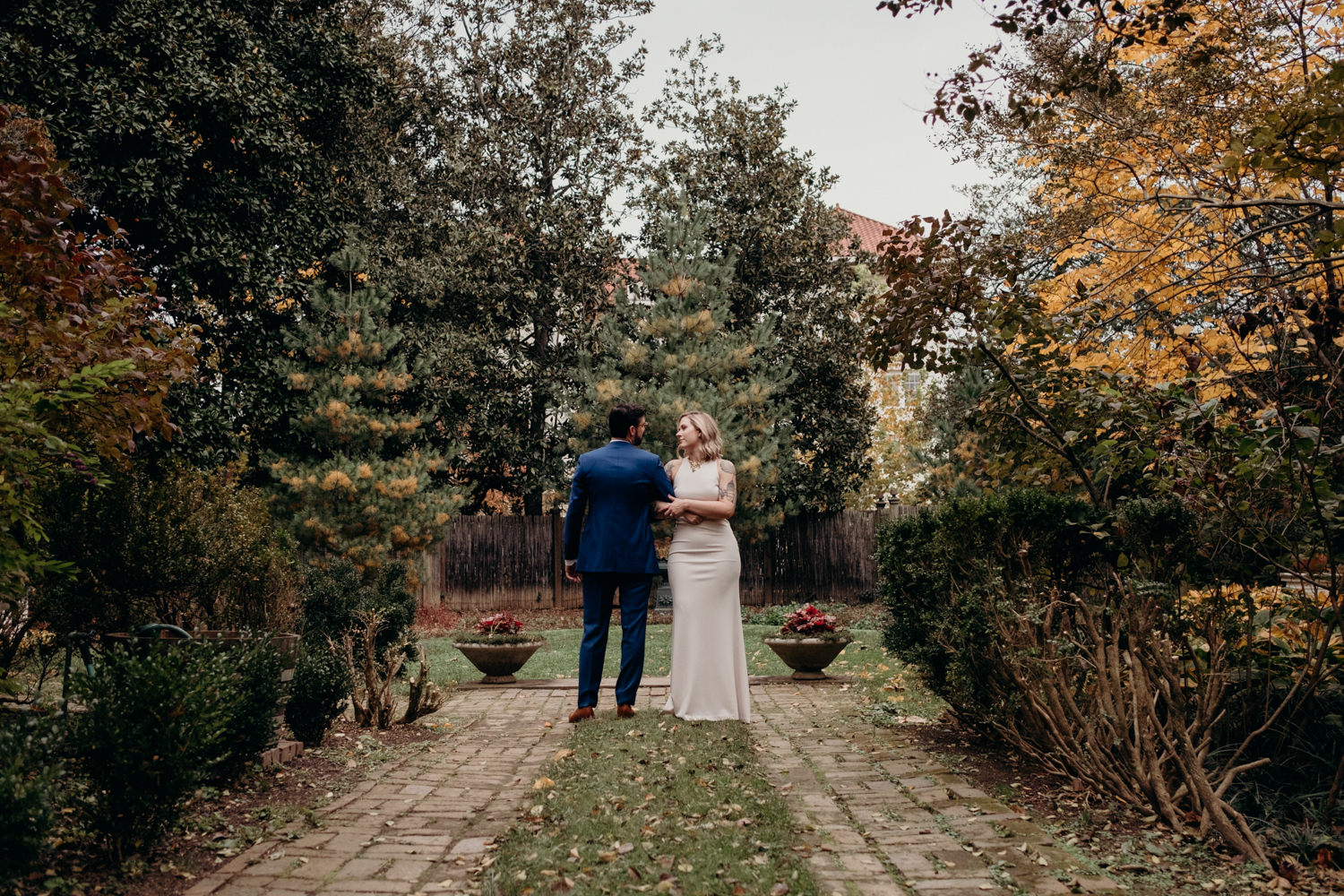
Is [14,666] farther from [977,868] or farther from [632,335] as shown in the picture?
[632,335]

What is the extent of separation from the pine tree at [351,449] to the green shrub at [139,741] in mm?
11854

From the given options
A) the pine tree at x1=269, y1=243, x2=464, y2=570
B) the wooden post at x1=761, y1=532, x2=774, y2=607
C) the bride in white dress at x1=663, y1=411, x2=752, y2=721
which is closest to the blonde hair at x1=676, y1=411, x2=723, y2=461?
the bride in white dress at x1=663, y1=411, x2=752, y2=721

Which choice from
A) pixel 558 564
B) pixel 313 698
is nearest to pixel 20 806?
pixel 313 698

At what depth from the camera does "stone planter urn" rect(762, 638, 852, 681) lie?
9.53 meters

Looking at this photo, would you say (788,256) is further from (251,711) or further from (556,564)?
(251,711)

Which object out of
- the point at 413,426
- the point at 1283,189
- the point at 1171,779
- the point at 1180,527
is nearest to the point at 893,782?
the point at 1171,779

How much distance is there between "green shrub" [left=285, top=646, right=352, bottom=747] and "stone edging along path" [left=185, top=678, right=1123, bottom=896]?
2.06ft

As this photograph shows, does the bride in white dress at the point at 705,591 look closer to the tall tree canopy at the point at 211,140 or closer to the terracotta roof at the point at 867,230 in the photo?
the tall tree canopy at the point at 211,140

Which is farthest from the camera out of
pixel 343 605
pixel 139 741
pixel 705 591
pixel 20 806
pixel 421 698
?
pixel 343 605

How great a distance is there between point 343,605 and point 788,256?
14684 millimetres

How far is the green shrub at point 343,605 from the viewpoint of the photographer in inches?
358

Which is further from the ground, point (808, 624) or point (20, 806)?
point (20, 806)

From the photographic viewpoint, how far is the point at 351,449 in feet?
53.5

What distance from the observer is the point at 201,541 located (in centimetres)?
691
